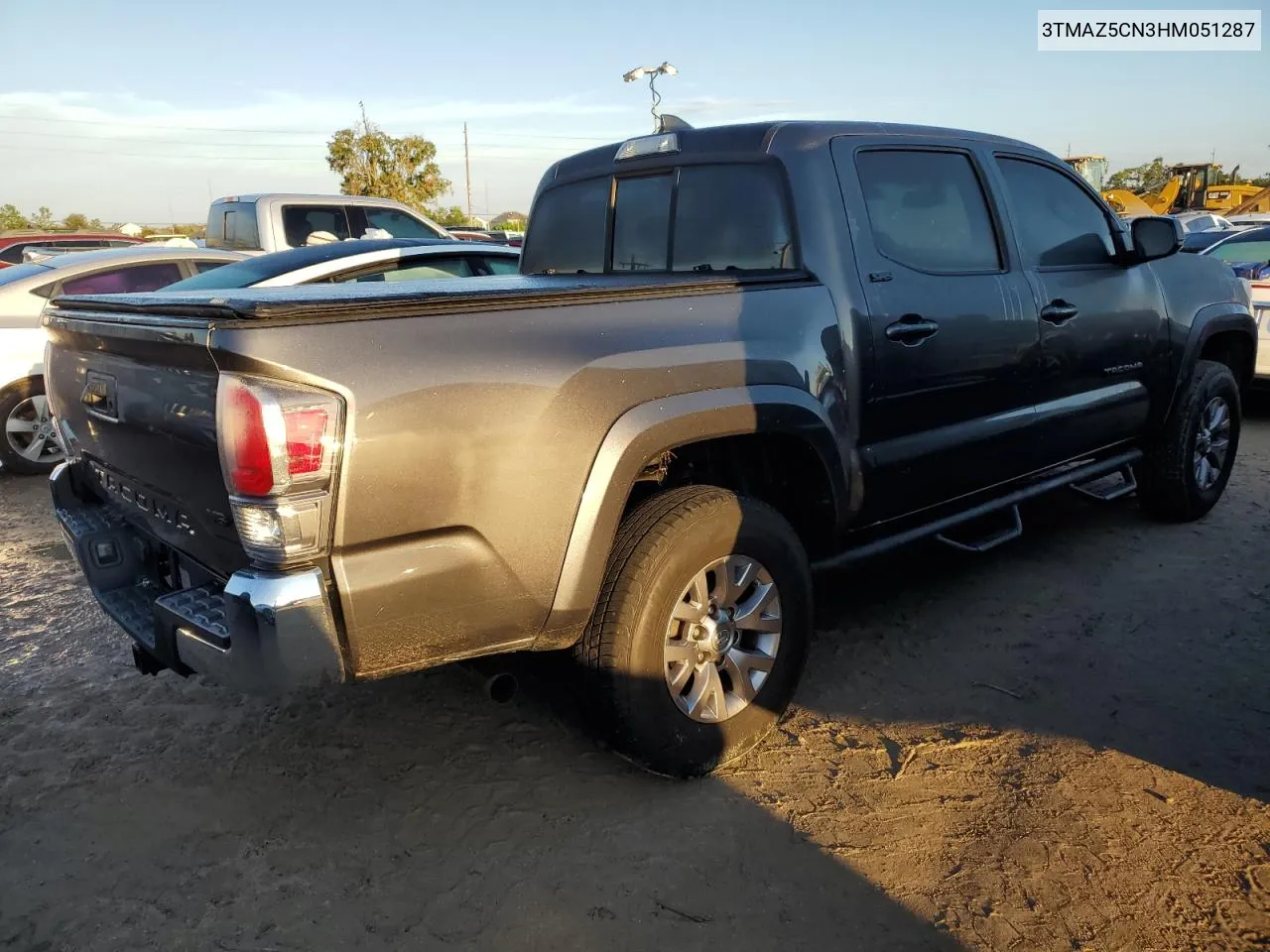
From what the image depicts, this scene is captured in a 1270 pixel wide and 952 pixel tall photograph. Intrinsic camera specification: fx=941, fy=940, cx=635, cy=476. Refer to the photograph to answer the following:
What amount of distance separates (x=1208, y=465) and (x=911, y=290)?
2.93 meters

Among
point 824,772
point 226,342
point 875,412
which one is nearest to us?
point 226,342

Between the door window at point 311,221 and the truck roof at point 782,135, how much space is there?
6.37 meters

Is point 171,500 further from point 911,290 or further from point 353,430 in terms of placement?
point 911,290

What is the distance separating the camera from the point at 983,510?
Result: 3.82m

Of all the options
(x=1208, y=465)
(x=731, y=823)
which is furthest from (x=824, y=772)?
(x=1208, y=465)

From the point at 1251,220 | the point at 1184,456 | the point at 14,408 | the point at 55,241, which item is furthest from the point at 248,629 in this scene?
the point at 1251,220

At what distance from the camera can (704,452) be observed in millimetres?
3061

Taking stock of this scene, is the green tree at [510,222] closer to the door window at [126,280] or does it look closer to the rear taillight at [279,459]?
the door window at [126,280]

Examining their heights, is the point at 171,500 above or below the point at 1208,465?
above

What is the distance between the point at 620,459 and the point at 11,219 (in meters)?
46.7

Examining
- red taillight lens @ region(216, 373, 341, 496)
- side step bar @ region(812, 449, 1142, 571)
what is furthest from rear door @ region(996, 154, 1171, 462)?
red taillight lens @ region(216, 373, 341, 496)

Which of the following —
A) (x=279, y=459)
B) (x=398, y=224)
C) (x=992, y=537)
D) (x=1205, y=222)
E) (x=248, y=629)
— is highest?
(x=398, y=224)

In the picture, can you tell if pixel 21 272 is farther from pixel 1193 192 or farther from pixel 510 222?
pixel 1193 192

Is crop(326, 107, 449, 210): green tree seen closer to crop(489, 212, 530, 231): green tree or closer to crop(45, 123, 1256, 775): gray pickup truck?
crop(489, 212, 530, 231): green tree
